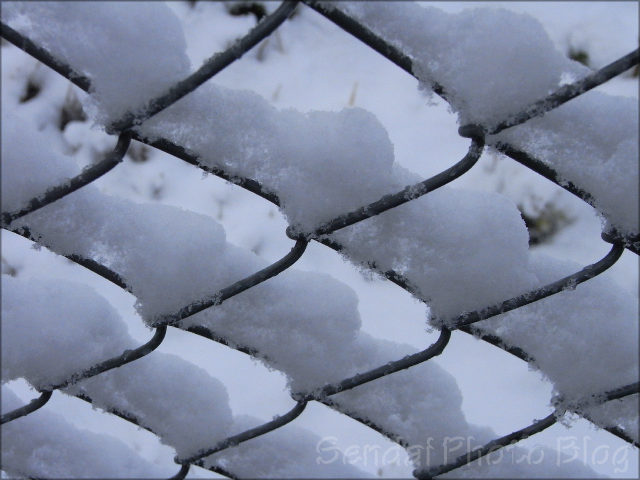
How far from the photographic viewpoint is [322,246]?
7.64 ft

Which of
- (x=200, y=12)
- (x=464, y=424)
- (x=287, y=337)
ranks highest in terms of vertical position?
(x=200, y=12)

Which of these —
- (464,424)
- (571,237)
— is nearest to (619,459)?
(571,237)

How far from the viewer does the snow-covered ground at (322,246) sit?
79.0 inches

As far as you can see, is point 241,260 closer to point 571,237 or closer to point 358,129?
point 358,129

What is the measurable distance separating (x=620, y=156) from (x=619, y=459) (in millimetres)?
1491

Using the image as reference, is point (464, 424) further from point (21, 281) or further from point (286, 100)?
point (286, 100)

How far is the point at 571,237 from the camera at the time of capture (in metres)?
2.36

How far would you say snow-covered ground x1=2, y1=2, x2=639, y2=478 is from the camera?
6.59 feet

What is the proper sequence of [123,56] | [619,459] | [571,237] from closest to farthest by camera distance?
1. [123,56]
2. [619,459]
3. [571,237]

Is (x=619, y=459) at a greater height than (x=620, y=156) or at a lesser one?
lesser

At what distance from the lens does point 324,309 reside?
39.3 inches

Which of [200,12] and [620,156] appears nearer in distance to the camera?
[620,156]

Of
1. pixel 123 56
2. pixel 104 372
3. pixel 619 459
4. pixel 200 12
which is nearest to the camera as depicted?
pixel 123 56

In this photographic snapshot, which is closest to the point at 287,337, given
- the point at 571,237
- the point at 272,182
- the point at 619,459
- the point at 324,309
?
the point at 324,309
